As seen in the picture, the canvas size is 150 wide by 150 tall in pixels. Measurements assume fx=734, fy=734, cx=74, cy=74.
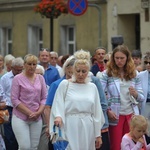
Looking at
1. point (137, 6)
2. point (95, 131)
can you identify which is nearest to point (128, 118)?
point (95, 131)

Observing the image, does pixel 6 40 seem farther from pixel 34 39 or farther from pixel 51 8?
pixel 51 8

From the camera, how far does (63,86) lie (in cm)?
991

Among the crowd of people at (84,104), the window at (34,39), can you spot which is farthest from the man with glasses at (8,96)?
the window at (34,39)

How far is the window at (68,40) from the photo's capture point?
101 feet

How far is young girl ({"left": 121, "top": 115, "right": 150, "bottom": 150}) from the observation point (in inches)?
378

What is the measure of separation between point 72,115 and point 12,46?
24.1m

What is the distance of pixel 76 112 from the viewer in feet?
32.4

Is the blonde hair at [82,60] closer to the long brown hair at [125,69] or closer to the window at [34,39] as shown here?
the long brown hair at [125,69]

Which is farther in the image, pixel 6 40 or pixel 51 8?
pixel 6 40

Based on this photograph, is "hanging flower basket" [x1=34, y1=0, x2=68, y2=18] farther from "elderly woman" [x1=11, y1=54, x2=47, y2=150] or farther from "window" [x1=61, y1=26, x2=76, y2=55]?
"elderly woman" [x1=11, y1=54, x2=47, y2=150]

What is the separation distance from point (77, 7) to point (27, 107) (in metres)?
10.3

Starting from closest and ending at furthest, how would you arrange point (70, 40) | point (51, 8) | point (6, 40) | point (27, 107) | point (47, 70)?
point (27, 107), point (47, 70), point (51, 8), point (70, 40), point (6, 40)

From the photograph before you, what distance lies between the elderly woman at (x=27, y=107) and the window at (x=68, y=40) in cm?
1863

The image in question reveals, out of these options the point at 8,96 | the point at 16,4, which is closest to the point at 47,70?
the point at 8,96
